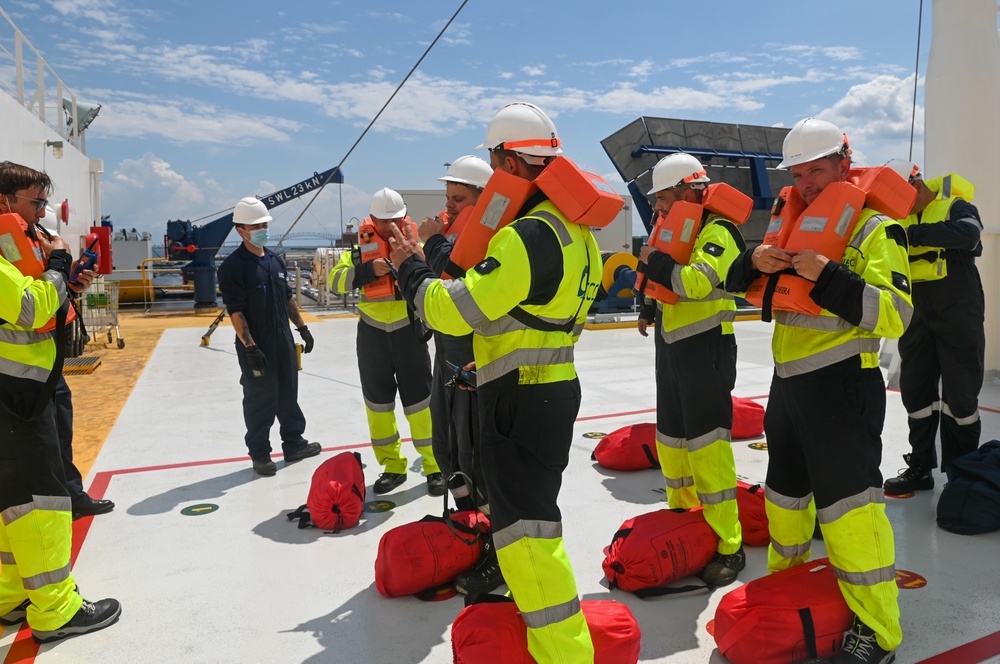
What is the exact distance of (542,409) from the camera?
240 cm

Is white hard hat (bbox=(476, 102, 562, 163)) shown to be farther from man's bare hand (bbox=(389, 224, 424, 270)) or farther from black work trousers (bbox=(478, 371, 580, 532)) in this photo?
black work trousers (bbox=(478, 371, 580, 532))

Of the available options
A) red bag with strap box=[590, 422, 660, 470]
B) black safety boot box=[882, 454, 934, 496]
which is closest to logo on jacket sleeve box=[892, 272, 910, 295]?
black safety boot box=[882, 454, 934, 496]

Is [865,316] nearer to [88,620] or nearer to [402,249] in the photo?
[402,249]

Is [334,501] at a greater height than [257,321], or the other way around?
[257,321]

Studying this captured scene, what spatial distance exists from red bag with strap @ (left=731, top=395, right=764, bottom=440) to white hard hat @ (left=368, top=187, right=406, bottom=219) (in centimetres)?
341

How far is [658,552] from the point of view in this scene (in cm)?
334

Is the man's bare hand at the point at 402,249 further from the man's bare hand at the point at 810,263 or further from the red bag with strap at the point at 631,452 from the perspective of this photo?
the red bag with strap at the point at 631,452

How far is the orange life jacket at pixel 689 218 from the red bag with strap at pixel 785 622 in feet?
5.09

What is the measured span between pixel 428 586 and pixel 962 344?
377 cm

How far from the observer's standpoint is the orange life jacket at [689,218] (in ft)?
12.3

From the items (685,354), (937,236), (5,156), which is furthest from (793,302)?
(5,156)

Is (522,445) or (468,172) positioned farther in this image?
(468,172)

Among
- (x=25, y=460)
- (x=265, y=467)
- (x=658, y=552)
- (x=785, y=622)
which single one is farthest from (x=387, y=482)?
(x=785, y=622)

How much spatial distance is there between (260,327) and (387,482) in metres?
1.63
